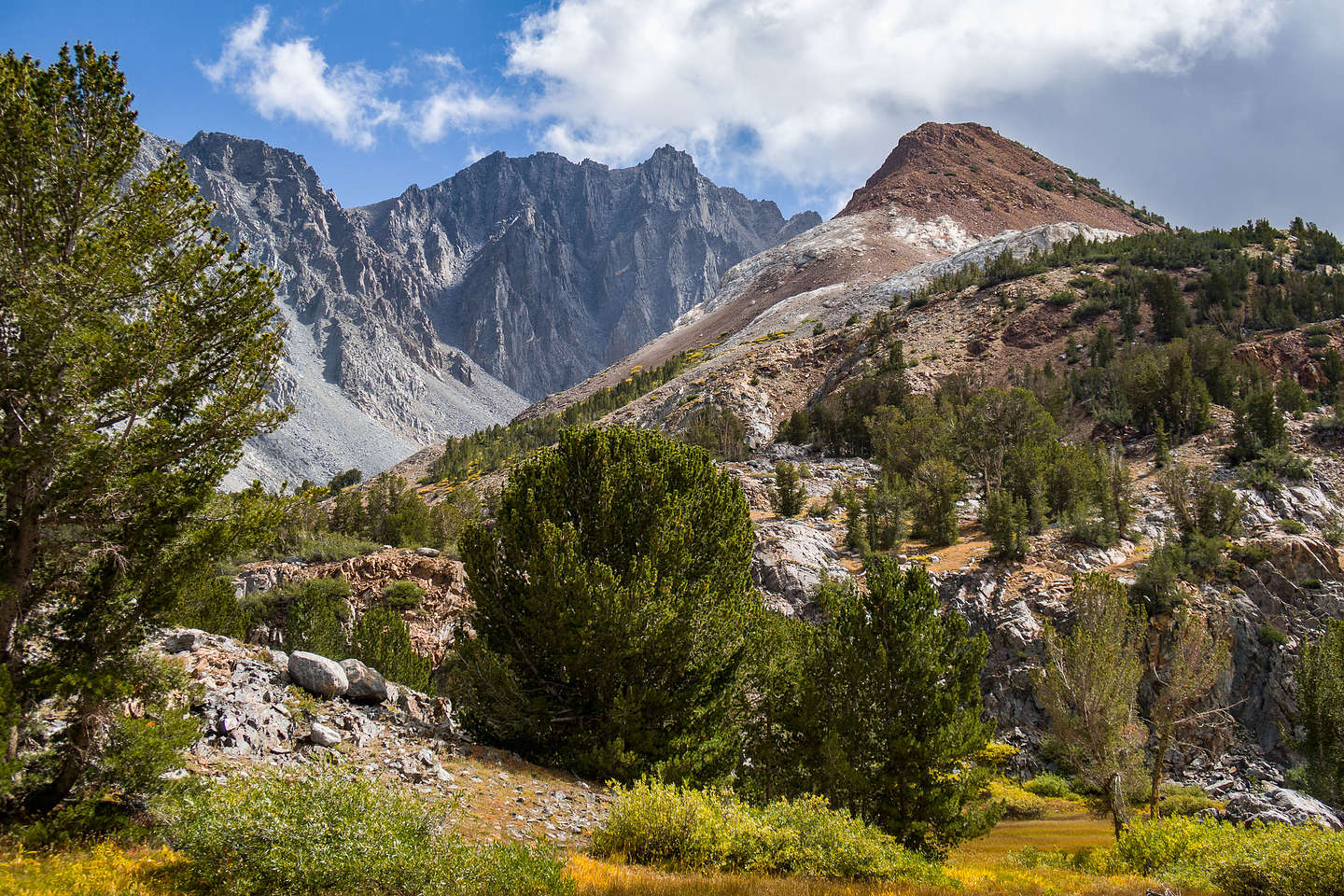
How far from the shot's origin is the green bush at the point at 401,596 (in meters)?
33.0

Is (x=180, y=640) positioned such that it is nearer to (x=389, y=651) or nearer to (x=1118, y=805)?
(x=389, y=651)

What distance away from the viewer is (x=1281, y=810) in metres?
18.9

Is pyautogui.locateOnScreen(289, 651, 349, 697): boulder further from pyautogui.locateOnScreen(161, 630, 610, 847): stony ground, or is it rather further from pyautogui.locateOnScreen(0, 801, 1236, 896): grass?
pyautogui.locateOnScreen(0, 801, 1236, 896): grass

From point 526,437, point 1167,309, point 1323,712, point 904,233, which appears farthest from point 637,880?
point 904,233

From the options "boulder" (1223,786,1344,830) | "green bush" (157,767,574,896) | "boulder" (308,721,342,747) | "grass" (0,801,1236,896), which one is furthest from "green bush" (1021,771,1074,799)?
"boulder" (308,721,342,747)

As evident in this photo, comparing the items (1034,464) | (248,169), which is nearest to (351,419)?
(248,169)

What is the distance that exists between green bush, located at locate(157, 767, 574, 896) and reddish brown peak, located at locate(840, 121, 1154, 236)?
12965cm

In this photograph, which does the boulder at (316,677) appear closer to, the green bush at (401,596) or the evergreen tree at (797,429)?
the green bush at (401,596)

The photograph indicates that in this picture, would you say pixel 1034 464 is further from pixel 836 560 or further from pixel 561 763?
pixel 561 763

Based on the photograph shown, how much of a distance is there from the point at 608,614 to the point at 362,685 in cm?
549

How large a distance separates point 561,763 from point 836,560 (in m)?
23.3

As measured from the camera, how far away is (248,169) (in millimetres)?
197000

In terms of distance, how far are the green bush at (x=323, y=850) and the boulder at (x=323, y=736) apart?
3.71 meters

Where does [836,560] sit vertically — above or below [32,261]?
below
